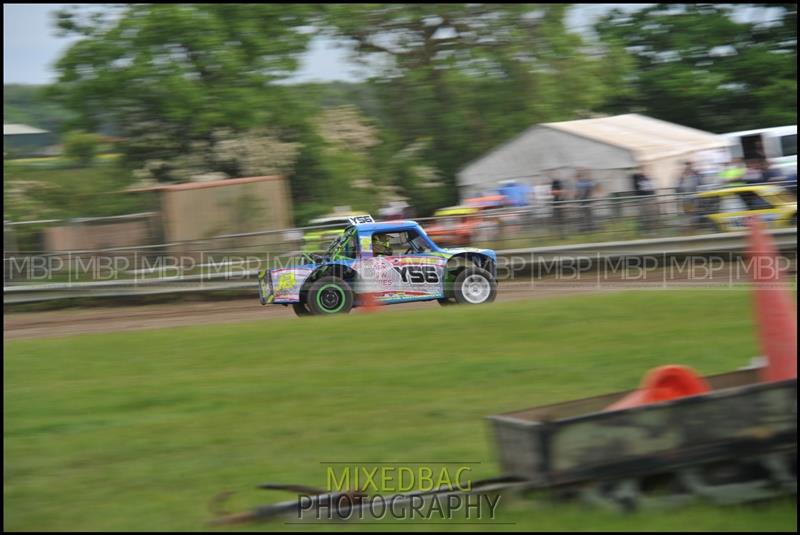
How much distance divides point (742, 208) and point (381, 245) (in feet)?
22.2

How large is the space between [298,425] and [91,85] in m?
17.1

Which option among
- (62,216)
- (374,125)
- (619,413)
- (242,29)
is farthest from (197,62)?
(619,413)

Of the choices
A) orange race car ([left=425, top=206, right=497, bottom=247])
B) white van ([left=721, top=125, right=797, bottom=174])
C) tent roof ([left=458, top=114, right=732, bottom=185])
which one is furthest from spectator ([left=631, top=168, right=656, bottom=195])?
orange race car ([left=425, top=206, right=497, bottom=247])

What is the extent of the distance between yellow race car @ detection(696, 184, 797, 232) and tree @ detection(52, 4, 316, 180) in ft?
35.6

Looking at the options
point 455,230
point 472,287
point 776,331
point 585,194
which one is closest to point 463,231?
point 455,230

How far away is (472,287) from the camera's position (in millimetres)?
12977

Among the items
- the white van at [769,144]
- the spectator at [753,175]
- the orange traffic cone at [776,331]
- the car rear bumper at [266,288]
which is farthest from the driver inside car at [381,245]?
the white van at [769,144]

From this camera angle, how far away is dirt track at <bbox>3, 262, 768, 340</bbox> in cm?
1375

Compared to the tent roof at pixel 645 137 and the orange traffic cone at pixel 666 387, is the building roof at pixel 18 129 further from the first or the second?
the orange traffic cone at pixel 666 387

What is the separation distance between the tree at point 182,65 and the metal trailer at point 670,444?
720 inches

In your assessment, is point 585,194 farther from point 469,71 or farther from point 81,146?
point 81,146

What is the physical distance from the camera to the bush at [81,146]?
22.2 metres

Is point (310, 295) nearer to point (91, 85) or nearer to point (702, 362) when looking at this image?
point (702, 362)

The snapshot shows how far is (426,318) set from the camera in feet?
34.6
